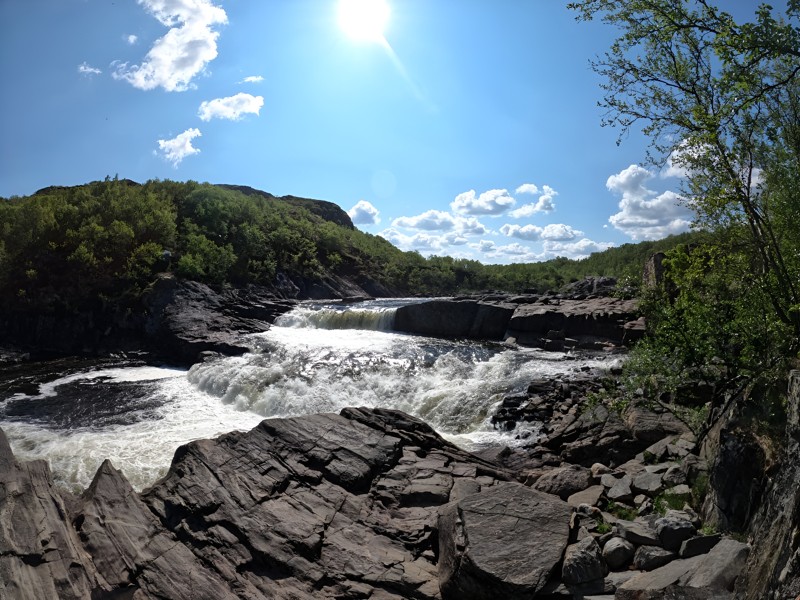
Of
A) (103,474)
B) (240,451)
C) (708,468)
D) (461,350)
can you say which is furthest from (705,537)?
(461,350)

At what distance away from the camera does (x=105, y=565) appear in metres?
6.20

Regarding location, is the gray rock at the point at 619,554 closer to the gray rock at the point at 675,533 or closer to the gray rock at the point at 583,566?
the gray rock at the point at 583,566

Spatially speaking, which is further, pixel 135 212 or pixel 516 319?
pixel 135 212

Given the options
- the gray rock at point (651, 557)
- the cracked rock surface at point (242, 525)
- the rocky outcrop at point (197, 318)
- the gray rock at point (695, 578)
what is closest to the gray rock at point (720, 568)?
the gray rock at point (695, 578)

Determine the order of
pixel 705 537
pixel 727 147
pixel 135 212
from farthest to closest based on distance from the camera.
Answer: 1. pixel 135 212
2. pixel 727 147
3. pixel 705 537

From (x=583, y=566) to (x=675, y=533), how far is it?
49.2 inches

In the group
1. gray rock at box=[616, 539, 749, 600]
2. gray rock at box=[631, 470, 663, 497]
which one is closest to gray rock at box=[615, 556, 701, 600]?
gray rock at box=[616, 539, 749, 600]

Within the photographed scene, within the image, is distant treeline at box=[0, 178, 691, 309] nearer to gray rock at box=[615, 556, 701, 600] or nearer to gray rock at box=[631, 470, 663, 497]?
gray rock at box=[631, 470, 663, 497]

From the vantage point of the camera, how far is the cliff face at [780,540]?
3.81 m

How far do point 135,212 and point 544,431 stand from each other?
33.2m

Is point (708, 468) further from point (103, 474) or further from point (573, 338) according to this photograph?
point (573, 338)

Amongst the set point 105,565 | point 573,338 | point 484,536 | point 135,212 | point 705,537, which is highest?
point 135,212

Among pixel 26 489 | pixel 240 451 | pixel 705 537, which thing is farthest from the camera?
pixel 240 451

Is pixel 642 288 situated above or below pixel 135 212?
below
